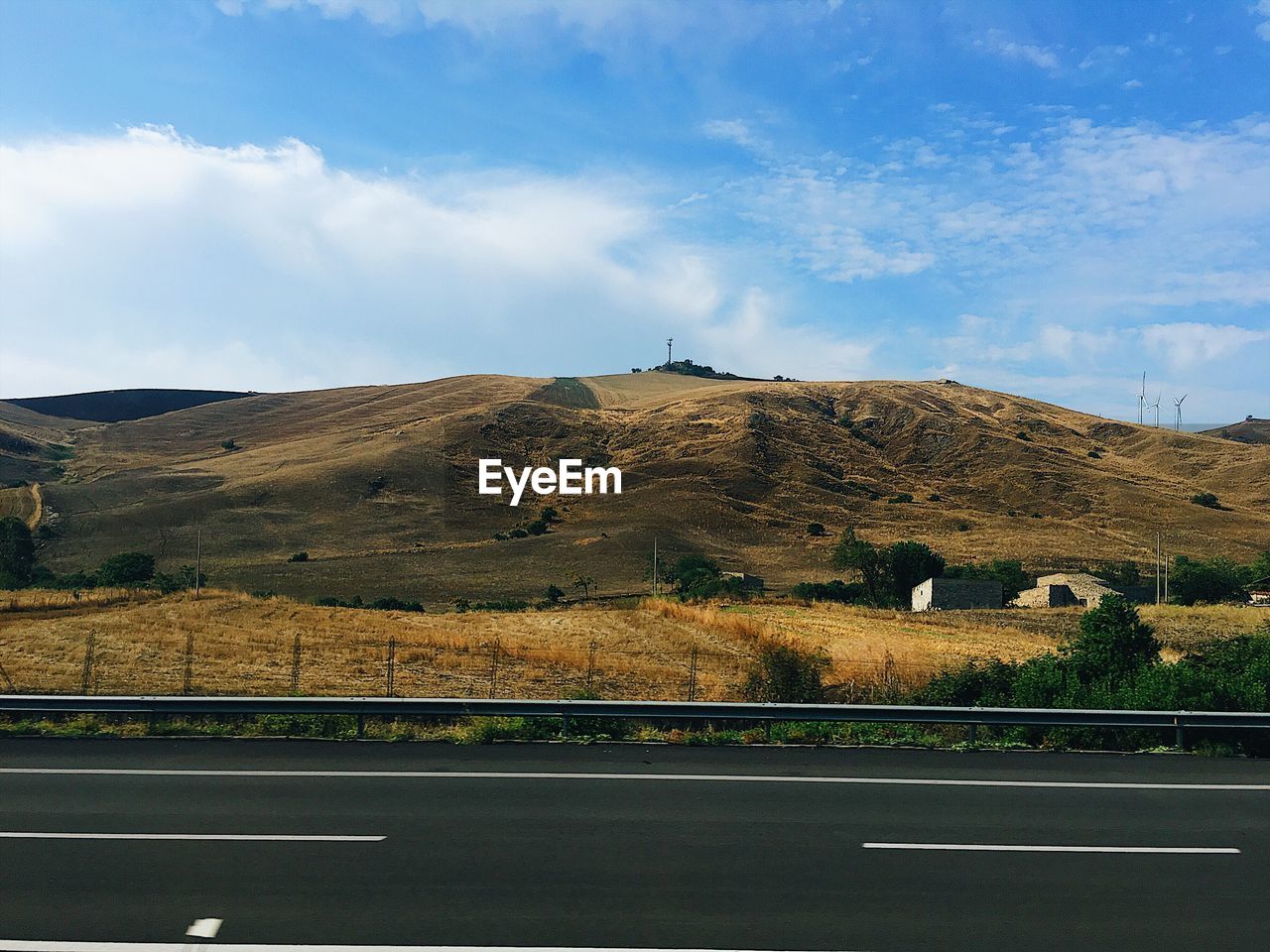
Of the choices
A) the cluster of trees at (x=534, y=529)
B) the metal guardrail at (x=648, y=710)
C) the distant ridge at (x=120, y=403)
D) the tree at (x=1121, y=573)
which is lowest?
the metal guardrail at (x=648, y=710)

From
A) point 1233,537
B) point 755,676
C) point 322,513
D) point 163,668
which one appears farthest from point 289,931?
point 1233,537

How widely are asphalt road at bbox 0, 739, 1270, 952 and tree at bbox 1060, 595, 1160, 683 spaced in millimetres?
6332

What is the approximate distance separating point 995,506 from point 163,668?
338ft

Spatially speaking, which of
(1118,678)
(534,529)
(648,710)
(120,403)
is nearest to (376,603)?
(534,529)

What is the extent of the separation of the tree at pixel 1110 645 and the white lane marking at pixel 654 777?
7610 mm

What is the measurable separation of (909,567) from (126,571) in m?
55.5

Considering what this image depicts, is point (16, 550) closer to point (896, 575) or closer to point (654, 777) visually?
point (896, 575)

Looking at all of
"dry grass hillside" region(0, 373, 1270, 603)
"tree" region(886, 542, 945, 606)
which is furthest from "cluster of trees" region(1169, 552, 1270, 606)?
"tree" region(886, 542, 945, 606)

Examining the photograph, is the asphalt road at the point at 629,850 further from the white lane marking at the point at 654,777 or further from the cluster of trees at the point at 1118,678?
the cluster of trees at the point at 1118,678

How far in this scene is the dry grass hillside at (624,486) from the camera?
85062mm

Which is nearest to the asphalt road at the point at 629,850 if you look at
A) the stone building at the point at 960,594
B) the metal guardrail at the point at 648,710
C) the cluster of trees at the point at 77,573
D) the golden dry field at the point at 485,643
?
the metal guardrail at the point at 648,710

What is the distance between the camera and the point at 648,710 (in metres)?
13.1

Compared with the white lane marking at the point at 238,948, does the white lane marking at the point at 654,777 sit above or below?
above

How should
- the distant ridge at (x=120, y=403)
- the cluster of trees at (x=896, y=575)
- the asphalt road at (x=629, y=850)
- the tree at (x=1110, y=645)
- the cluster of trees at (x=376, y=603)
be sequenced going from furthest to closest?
the distant ridge at (x=120, y=403) < the cluster of trees at (x=896, y=575) < the cluster of trees at (x=376, y=603) < the tree at (x=1110, y=645) < the asphalt road at (x=629, y=850)
